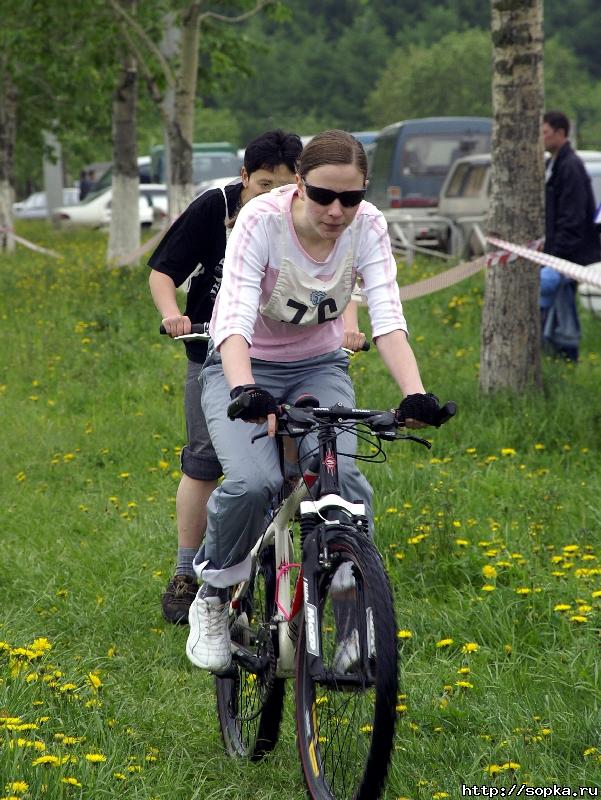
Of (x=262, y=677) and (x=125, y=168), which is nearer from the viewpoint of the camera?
(x=262, y=677)

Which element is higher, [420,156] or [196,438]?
[196,438]

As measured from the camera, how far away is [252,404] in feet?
12.3

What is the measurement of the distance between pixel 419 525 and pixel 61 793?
309cm

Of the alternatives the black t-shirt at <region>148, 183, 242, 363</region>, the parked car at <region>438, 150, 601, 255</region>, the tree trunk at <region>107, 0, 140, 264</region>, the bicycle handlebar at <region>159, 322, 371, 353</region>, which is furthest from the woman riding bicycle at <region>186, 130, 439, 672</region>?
the tree trunk at <region>107, 0, 140, 264</region>

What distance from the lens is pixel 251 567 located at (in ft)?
14.6

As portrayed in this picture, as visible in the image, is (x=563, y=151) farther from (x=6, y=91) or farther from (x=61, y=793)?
(x=6, y=91)

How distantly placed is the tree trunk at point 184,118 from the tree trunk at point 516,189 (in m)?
9.02

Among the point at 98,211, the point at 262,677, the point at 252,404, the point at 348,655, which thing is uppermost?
the point at 252,404

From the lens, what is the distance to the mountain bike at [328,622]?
3508 millimetres

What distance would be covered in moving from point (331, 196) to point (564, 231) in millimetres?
7436

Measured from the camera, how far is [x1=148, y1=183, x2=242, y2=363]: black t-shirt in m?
5.52

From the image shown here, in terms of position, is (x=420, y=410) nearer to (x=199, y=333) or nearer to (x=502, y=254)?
(x=199, y=333)

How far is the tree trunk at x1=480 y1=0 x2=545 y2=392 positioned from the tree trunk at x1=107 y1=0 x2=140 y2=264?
41.0 ft

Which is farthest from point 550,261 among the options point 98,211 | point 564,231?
point 98,211
